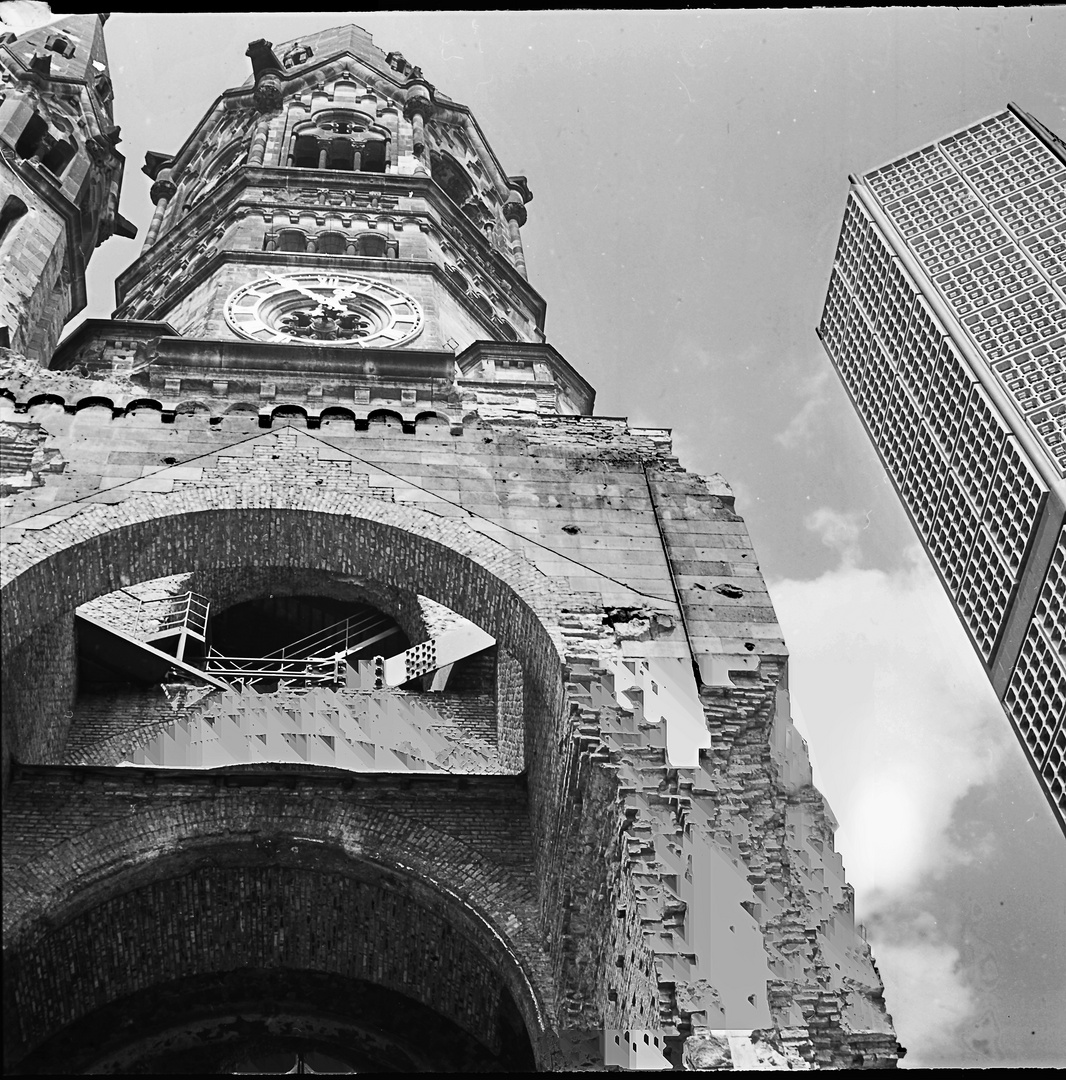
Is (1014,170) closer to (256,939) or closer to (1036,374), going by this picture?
(1036,374)

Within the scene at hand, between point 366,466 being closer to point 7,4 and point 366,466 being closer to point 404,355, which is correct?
point 7,4

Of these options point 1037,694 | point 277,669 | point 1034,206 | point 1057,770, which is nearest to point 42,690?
point 277,669

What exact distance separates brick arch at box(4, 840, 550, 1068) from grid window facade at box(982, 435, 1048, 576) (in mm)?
16560

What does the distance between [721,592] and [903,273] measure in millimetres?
23728

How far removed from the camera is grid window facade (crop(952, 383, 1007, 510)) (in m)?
29.0

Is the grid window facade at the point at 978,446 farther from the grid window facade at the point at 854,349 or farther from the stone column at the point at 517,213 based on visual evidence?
the stone column at the point at 517,213

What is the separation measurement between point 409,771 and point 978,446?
62.6 ft

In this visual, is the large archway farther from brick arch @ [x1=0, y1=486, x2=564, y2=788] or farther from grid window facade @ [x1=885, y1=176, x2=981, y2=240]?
grid window facade @ [x1=885, y1=176, x2=981, y2=240]

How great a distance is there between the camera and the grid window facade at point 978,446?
2897 cm

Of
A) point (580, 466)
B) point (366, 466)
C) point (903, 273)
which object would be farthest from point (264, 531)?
point (903, 273)

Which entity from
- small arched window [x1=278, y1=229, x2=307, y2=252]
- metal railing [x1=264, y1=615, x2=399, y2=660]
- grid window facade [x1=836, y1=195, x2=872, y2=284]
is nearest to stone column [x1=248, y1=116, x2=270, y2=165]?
small arched window [x1=278, y1=229, x2=307, y2=252]

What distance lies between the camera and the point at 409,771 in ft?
48.6

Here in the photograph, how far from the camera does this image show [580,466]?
50.0ft

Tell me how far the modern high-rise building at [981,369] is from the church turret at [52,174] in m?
19.0
